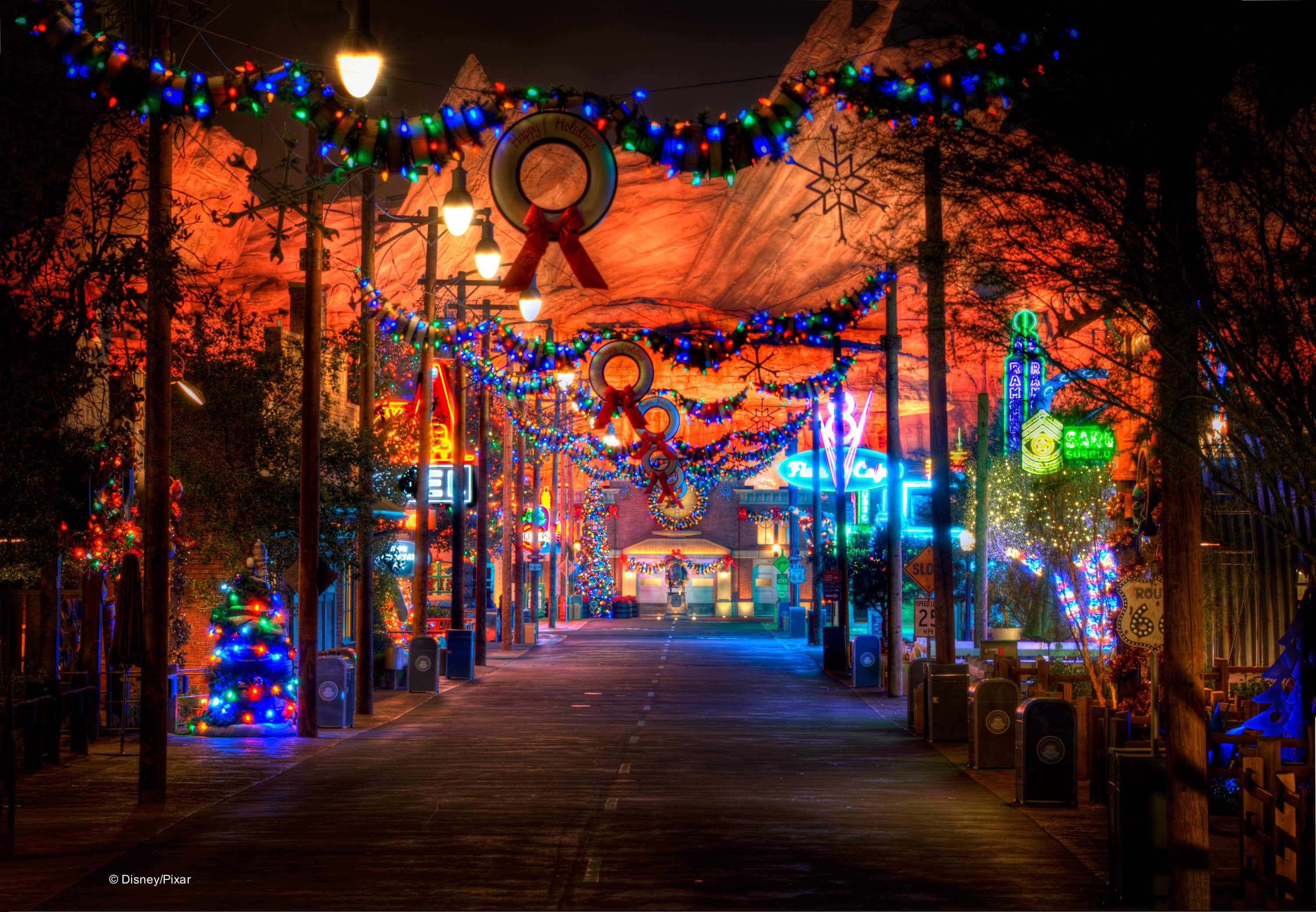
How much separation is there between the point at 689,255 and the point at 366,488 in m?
60.7

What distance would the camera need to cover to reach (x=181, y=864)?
11656mm

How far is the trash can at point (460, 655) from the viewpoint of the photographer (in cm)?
3353

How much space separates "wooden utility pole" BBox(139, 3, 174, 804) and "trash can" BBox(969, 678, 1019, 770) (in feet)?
30.0

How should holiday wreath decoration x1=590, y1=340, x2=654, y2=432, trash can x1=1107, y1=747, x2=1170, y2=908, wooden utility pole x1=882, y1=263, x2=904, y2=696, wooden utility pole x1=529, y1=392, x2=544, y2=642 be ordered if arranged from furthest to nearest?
1. wooden utility pole x1=529, y1=392, x2=544, y2=642
2. holiday wreath decoration x1=590, y1=340, x2=654, y2=432
3. wooden utility pole x1=882, y1=263, x2=904, y2=696
4. trash can x1=1107, y1=747, x2=1170, y2=908

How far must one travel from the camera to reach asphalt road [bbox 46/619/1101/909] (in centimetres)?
1059

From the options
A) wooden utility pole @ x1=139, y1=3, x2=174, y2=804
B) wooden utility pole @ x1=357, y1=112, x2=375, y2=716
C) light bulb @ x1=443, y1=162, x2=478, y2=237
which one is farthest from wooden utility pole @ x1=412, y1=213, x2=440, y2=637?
wooden utility pole @ x1=139, y1=3, x2=174, y2=804

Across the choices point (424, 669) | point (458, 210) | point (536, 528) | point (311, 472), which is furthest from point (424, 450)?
point (536, 528)

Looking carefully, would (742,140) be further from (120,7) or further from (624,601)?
(624,601)

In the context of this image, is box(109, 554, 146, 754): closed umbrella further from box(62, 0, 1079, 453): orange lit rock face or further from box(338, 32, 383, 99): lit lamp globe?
box(62, 0, 1079, 453): orange lit rock face

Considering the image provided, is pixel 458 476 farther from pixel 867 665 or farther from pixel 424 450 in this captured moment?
pixel 867 665

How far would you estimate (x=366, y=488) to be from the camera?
25.5 m

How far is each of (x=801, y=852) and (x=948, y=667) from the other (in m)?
10.2

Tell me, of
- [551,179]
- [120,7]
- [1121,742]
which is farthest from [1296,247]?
[551,179]

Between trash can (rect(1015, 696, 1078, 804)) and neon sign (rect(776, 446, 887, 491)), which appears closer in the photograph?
trash can (rect(1015, 696, 1078, 804))
